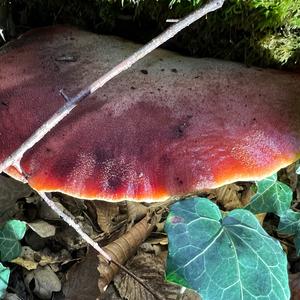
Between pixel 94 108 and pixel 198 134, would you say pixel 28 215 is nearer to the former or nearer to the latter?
pixel 94 108

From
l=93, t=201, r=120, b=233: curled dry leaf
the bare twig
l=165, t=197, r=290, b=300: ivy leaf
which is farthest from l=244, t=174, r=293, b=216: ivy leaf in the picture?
the bare twig

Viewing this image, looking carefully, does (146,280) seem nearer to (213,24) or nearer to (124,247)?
(124,247)

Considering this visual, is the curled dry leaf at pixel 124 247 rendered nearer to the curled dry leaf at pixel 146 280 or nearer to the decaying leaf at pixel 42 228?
the curled dry leaf at pixel 146 280

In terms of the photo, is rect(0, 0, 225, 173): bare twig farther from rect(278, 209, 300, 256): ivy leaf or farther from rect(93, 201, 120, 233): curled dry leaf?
rect(278, 209, 300, 256): ivy leaf

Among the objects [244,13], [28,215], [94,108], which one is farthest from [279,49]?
[28,215]

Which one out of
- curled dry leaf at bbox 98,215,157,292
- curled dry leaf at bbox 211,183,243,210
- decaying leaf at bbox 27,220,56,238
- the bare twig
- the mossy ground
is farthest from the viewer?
curled dry leaf at bbox 211,183,243,210

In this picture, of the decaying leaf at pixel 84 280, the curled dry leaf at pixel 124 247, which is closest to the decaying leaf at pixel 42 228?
the decaying leaf at pixel 84 280
